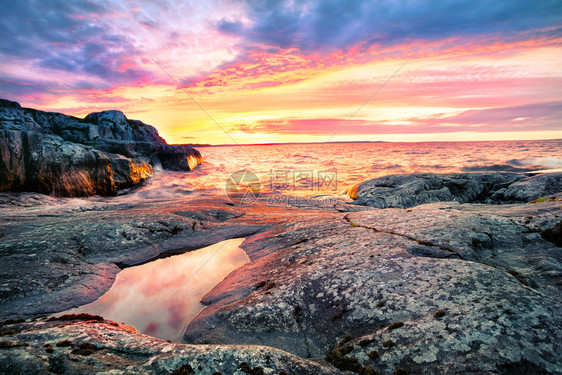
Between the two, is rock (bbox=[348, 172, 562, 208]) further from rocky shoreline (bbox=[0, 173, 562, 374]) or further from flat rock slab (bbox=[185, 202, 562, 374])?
flat rock slab (bbox=[185, 202, 562, 374])

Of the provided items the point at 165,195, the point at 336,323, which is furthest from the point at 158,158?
the point at 336,323

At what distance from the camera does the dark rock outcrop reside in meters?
25.6

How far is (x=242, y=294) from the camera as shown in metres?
10.8

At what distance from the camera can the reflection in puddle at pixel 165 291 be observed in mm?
9461

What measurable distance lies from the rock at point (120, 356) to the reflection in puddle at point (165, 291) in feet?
8.18

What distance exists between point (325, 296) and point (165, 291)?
282 inches

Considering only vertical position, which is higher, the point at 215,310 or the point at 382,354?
the point at 382,354

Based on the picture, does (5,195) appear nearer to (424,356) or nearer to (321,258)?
(321,258)

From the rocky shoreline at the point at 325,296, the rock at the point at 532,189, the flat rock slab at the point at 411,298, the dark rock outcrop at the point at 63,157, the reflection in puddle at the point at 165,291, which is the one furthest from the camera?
the dark rock outcrop at the point at 63,157

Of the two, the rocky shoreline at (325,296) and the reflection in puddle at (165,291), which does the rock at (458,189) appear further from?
the reflection in puddle at (165,291)

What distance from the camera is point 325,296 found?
9.40 m

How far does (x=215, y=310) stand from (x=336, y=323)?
464cm

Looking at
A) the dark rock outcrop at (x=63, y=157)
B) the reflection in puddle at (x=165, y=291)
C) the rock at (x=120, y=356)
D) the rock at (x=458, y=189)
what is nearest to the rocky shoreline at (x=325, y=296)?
the rock at (x=120, y=356)

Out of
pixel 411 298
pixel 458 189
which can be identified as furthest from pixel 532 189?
pixel 411 298
